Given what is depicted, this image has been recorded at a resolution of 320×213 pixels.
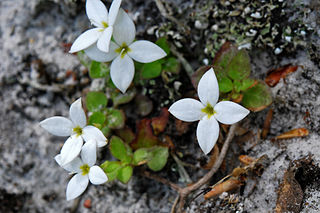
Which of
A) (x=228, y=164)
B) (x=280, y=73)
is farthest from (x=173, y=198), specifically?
(x=280, y=73)

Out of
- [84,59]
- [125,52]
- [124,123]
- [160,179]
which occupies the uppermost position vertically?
[125,52]

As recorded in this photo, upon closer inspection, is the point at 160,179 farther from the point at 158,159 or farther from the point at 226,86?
the point at 226,86

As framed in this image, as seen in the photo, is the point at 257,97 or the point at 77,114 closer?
the point at 77,114

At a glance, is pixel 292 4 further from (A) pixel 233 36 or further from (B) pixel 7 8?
(B) pixel 7 8

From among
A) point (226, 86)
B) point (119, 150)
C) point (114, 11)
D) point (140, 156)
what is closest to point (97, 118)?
point (119, 150)

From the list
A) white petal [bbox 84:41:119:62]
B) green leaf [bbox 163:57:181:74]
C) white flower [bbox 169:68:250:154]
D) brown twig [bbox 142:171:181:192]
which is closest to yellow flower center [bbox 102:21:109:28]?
white petal [bbox 84:41:119:62]

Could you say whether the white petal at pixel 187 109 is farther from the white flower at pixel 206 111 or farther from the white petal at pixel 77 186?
the white petal at pixel 77 186
